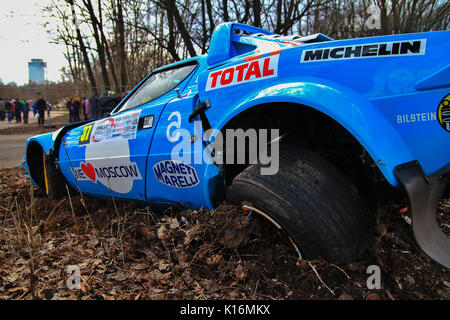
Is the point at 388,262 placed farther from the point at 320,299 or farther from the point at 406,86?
the point at 406,86

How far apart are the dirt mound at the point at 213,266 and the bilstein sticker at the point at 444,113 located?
0.76m

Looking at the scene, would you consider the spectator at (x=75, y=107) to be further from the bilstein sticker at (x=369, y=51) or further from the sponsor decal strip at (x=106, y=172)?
the bilstein sticker at (x=369, y=51)

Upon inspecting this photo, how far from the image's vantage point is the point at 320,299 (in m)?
1.46

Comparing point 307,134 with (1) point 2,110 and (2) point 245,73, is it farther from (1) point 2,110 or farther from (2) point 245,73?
(1) point 2,110

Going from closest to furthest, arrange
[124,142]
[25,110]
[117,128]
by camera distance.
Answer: [124,142] → [117,128] → [25,110]

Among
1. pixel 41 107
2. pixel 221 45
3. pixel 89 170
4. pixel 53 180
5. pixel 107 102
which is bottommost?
pixel 53 180

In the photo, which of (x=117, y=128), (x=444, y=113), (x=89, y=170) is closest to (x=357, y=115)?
(x=444, y=113)

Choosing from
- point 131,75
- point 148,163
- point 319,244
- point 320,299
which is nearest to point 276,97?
point 319,244

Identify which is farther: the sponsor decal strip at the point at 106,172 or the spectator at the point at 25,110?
the spectator at the point at 25,110

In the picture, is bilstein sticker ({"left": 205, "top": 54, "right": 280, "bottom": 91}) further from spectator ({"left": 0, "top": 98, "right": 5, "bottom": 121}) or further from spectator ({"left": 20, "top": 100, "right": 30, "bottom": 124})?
spectator ({"left": 0, "top": 98, "right": 5, "bottom": 121})

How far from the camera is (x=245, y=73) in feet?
6.20

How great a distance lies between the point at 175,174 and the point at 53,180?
2.24m

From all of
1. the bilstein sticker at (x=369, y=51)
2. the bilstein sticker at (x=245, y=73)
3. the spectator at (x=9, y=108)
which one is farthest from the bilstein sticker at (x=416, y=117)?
the spectator at (x=9, y=108)

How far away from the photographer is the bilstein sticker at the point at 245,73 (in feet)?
5.84
